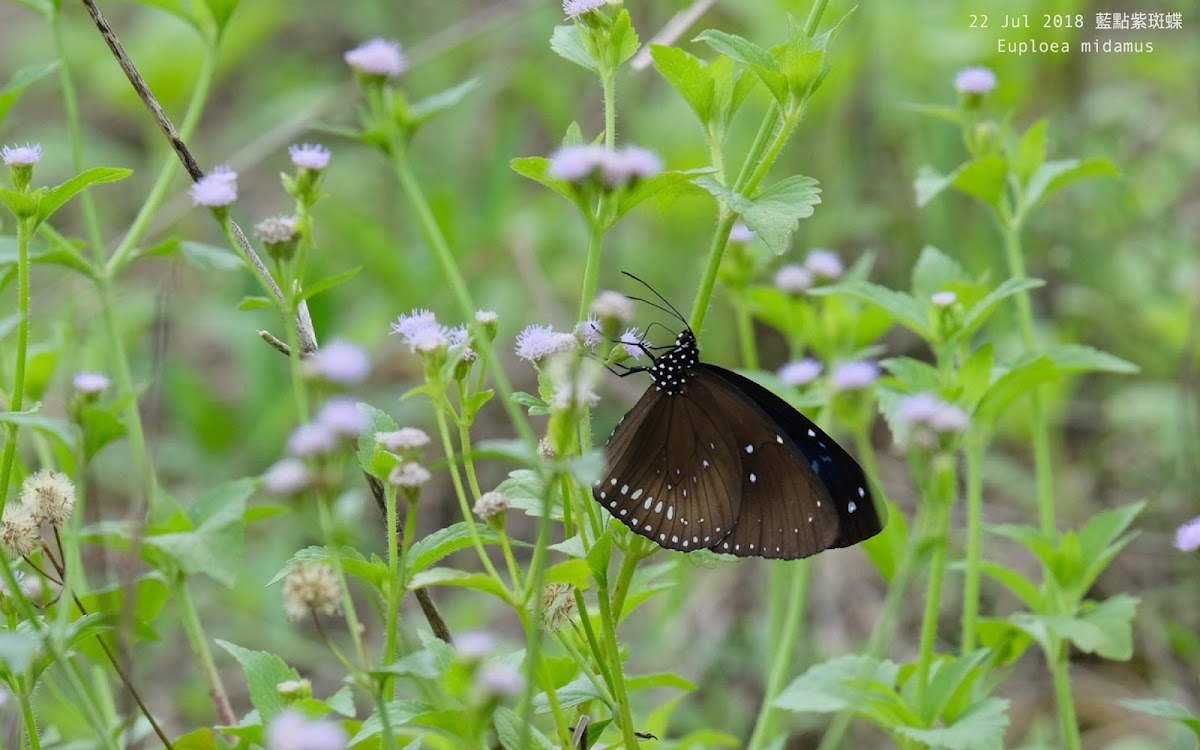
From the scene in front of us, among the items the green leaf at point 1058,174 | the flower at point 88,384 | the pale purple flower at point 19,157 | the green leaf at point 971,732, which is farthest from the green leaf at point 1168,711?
the pale purple flower at point 19,157

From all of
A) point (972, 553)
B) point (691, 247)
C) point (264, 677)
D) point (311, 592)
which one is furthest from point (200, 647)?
point (691, 247)

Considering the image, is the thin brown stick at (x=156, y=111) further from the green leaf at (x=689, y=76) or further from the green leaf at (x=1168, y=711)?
the green leaf at (x=1168, y=711)

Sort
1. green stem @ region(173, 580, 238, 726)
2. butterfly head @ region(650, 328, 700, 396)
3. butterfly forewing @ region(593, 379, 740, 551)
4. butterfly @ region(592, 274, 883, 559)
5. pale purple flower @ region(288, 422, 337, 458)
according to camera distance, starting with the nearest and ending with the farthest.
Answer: pale purple flower @ region(288, 422, 337, 458), green stem @ region(173, 580, 238, 726), butterfly forewing @ region(593, 379, 740, 551), butterfly @ region(592, 274, 883, 559), butterfly head @ region(650, 328, 700, 396)

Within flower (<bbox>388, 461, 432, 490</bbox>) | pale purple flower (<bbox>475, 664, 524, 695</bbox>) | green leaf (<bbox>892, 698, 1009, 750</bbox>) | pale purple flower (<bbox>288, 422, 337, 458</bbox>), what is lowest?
green leaf (<bbox>892, 698, 1009, 750</bbox>)

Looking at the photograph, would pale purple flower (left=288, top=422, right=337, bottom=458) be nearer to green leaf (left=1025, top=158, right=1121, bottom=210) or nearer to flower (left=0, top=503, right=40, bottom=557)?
flower (left=0, top=503, right=40, bottom=557)

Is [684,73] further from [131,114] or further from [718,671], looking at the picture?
[131,114]

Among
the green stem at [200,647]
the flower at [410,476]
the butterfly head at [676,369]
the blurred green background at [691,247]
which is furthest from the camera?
the blurred green background at [691,247]

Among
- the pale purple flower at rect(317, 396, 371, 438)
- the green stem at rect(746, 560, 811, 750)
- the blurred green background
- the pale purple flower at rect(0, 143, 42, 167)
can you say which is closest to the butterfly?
the green stem at rect(746, 560, 811, 750)
